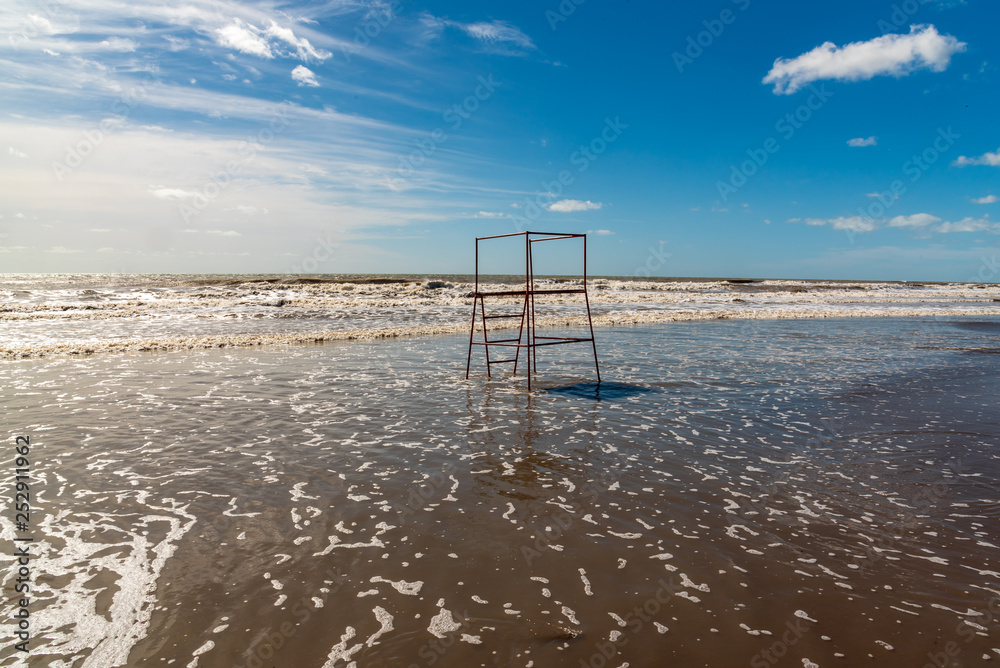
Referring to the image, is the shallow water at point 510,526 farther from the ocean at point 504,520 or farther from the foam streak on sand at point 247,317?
the foam streak on sand at point 247,317

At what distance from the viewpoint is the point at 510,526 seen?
489 cm

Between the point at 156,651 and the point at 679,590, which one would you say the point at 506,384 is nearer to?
the point at 679,590

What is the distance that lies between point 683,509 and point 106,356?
50.0 feet

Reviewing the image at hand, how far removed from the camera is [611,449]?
705 centimetres

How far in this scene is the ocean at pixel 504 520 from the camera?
3.42m

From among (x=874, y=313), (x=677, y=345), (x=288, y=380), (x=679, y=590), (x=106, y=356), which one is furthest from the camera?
(x=874, y=313)

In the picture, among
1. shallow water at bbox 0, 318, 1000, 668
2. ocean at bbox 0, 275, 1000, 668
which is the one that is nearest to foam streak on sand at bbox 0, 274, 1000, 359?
ocean at bbox 0, 275, 1000, 668

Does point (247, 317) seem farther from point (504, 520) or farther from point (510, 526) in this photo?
point (510, 526)

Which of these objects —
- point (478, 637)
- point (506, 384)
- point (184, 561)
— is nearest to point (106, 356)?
point (506, 384)

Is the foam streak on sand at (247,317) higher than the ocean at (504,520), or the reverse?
the foam streak on sand at (247,317)

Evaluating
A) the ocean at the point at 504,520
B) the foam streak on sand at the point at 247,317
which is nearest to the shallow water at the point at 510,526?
the ocean at the point at 504,520

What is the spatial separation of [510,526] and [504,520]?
0.44ft

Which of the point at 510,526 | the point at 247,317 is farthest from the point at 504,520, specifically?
the point at 247,317

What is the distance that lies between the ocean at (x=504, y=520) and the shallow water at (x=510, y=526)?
0.03 m
